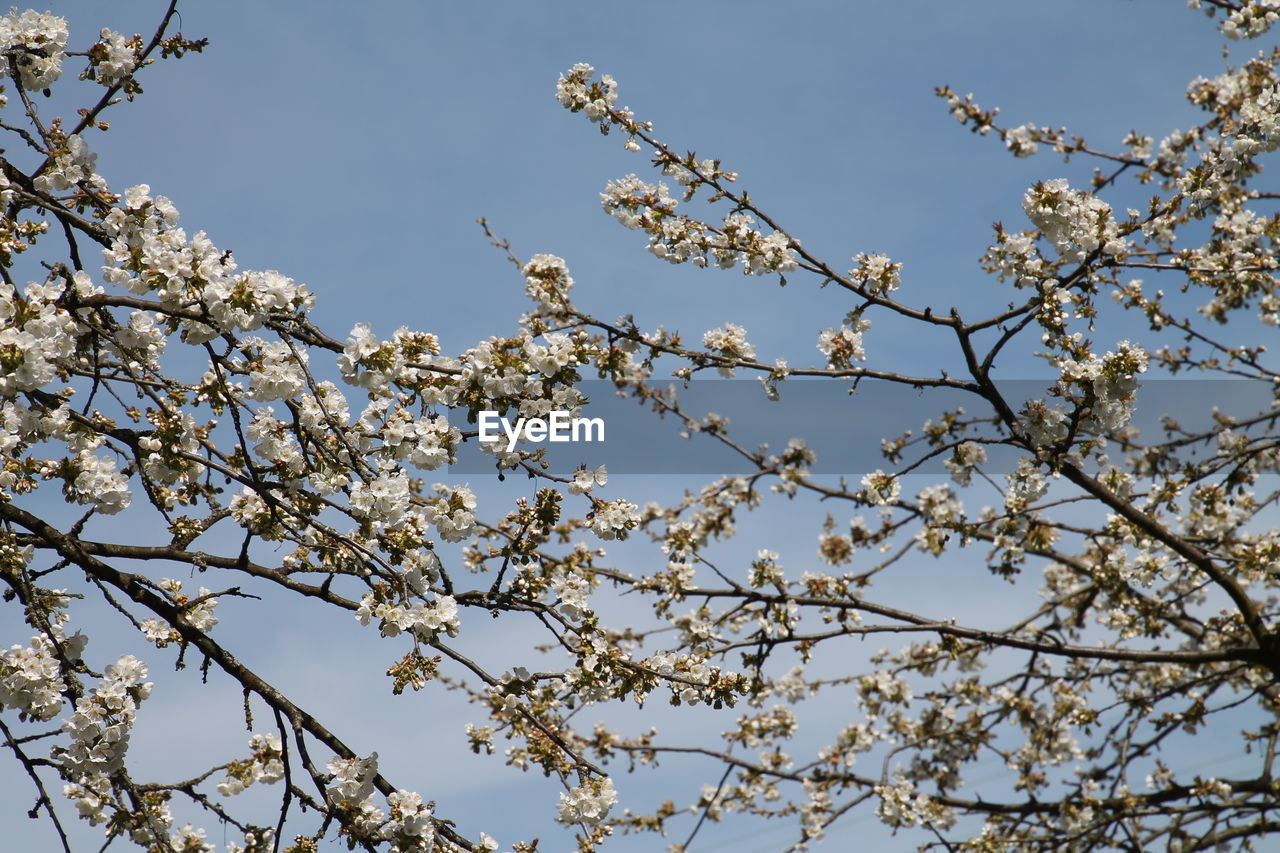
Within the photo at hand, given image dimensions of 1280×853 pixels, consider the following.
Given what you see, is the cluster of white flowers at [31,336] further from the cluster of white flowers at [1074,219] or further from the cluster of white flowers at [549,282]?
the cluster of white flowers at [1074,219]

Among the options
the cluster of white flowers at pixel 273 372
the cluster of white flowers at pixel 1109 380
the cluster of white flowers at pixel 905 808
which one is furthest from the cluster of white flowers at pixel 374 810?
the cluster of white flowers at pixel 905 808

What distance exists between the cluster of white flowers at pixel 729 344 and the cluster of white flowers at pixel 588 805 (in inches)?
108

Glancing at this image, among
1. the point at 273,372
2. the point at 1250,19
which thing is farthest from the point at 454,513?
the point at 1250,19

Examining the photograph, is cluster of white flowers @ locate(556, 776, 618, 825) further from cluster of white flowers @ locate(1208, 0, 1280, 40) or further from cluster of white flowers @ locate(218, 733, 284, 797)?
cluster of white flowers @ locate(1208, 0, 1280, 40)

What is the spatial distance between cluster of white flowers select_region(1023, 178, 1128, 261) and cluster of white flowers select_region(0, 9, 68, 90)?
4838 mm

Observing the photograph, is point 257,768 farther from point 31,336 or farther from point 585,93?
point 585,93

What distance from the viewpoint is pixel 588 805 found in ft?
15.1

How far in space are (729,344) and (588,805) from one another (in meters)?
2.94

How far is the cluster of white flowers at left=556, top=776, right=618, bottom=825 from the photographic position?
15.0 ft

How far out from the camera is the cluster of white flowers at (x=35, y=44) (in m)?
4.48

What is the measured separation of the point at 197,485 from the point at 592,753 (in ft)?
16.4

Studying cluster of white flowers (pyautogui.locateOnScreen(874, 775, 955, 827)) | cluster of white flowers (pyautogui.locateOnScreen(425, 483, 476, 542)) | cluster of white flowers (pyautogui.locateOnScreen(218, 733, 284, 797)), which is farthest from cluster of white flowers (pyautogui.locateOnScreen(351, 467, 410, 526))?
cluster of white flowers (pyautogui.locateOnScreen(874, 775, 955, 827))

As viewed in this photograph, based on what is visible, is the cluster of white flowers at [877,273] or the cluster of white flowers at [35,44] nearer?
the cluster of white flowers at [35,44]

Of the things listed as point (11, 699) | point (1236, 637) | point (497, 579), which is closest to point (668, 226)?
point (497, 579)
